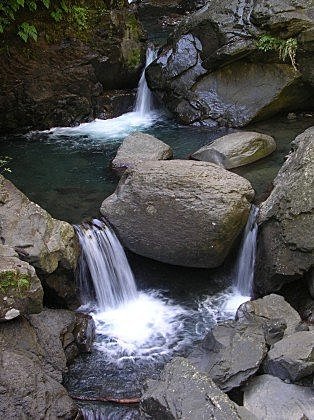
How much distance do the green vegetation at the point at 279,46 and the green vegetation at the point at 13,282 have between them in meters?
6.94

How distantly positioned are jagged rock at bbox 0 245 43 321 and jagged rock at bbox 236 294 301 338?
213 cm

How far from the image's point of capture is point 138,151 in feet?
28.3

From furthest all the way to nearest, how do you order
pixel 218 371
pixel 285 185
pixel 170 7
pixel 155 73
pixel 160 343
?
pixel 170 7 → pixel 155 73 → pixel 285 185 → pixel 160 343 → pixel 218 371

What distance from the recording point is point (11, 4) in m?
9.28

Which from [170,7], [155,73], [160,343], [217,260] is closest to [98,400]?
[160,343]

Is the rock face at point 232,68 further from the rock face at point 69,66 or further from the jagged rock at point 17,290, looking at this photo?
the jagged rock at point 17,290

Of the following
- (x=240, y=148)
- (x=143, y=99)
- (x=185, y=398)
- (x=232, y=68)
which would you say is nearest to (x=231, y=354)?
(x=185, y=398)

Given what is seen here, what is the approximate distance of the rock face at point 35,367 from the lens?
4.56 metres

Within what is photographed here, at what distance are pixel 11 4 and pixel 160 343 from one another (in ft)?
21.2

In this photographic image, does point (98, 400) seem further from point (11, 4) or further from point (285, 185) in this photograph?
point (11, 4)

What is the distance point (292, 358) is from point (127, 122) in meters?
6.98

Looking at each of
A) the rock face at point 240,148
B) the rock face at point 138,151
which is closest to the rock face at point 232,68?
the rock face at point 240,148

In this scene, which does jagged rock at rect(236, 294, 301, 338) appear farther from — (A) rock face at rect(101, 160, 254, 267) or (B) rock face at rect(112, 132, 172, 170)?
→ (B) rock face at rect(112, 132, 172, 170)

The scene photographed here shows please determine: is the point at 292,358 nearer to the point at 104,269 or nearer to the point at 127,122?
the point at 104,269
